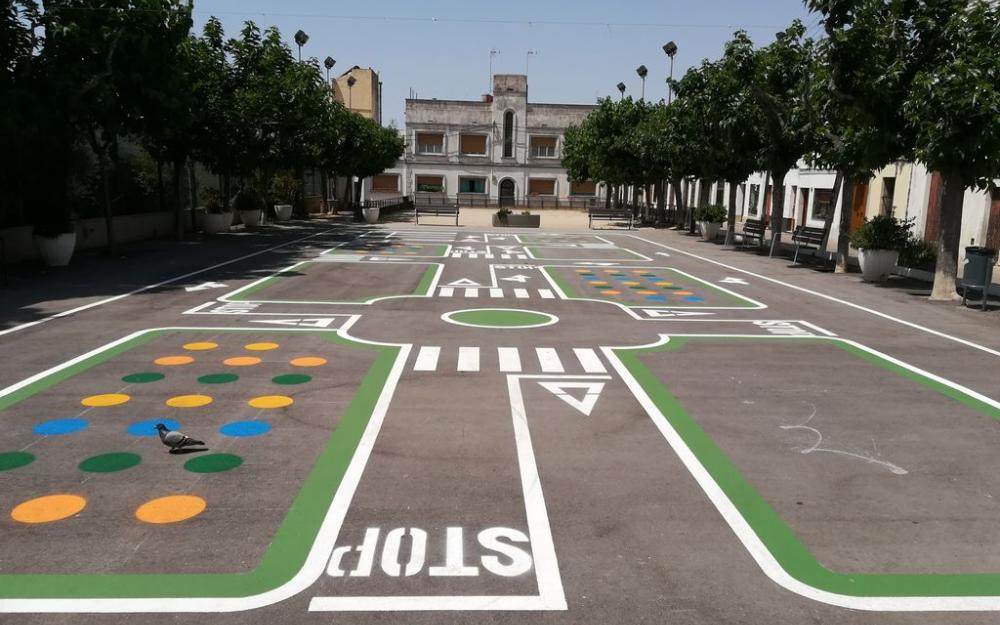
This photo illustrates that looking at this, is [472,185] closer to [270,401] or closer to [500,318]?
[500,318]

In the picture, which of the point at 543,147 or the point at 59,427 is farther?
the point at 543,147

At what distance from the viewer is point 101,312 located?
13.2 metres

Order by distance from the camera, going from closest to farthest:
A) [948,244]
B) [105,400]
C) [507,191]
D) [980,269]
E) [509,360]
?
[105,400]
[509,360]
[980,269]
[948,244]
[507,191]

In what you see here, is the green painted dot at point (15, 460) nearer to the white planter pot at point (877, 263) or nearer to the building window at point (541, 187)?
the white planter pot at point (877, 263)

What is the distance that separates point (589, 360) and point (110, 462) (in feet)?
19.5

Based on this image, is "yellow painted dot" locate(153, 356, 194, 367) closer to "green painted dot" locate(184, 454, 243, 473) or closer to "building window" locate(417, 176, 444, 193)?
"green painted dot" locate(184, 454, 243, 473)

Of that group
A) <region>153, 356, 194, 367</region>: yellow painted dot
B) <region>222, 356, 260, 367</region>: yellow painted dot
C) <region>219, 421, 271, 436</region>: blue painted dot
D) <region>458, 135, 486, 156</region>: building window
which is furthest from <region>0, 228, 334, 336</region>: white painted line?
<region>458, 135, 486, 156</region>: building window

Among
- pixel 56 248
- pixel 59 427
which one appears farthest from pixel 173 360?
pixel 56 248

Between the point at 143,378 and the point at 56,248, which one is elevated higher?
the point at 56,248

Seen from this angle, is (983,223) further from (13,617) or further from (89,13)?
(13,617)

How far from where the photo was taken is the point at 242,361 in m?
9.98

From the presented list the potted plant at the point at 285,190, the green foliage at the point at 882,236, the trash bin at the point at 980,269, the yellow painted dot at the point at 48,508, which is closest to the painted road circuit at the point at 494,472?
the yellow painted dot at the point at 48,508

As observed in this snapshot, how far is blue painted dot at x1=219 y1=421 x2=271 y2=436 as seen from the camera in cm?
723

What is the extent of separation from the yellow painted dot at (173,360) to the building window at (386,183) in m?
69.9
